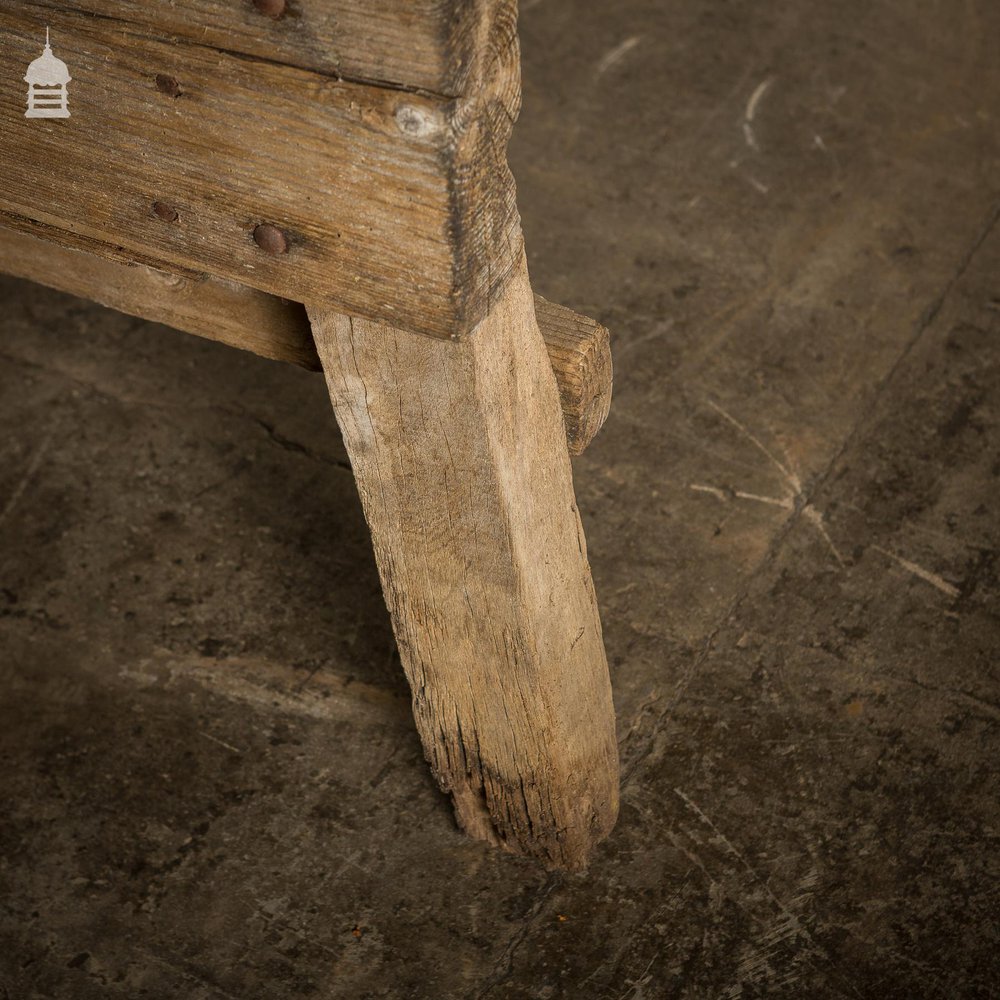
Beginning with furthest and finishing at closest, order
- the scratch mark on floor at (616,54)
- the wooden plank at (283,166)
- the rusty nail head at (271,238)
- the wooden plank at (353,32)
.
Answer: the scratch mark on floor at (616,54), the rusty nail head at (271,238), the wooden plank at (283,166), the wooden plank at (353,32)

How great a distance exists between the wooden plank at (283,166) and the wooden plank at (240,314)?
6.4 inches

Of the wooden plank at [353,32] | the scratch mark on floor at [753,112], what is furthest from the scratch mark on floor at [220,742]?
the scratch mark on floor at [753,112]

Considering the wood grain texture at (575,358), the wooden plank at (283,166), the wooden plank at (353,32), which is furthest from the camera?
the wood grain texture at (575,358)

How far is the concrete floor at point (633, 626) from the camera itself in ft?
7.61

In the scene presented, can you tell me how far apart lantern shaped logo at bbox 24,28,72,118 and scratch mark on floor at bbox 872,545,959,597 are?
2.01 metres

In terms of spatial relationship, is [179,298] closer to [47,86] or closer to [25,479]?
[47,86]

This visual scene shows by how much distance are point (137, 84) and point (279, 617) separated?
1.50 meters

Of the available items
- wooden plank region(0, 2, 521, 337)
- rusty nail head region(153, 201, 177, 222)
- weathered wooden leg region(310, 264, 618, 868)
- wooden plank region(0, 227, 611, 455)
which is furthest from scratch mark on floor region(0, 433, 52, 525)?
rusty nail head region(153, 201, 177, 222)

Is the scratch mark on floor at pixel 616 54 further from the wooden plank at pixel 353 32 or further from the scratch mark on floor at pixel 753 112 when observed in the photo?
the wooden plank at pixel 353 32

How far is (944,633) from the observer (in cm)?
278

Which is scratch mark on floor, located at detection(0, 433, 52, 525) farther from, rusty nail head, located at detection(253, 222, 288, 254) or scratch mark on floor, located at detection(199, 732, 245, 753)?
rusty nail head, located at detection(253, 222, 288, 254)

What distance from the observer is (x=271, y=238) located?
5.42ft

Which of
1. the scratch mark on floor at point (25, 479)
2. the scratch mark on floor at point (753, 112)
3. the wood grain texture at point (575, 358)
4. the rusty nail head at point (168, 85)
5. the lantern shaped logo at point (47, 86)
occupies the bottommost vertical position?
the scratch mark on floor at point (25, 479)

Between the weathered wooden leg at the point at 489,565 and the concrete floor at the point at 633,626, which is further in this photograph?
the concrete floor at the point at 633,626
